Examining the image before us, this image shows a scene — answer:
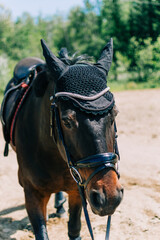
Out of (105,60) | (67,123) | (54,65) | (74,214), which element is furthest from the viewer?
(74,214)

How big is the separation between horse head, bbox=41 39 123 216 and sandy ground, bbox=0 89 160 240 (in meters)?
1.81

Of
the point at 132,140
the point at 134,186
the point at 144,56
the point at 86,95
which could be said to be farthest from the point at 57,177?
the point at 144,56

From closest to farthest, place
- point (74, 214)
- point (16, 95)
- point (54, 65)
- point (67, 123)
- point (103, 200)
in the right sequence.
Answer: point (103, 200) → point (67, 123) → point (54, 65) → point (74, 214) → point (16, 95)

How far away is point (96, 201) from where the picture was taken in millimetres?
1732

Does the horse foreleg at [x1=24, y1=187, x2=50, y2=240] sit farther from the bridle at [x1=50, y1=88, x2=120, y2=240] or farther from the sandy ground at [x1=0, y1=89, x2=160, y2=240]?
the sandy ground at [x1=0, y1=89, x2=160, y2=240]

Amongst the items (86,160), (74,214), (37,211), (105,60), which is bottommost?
(74,214)

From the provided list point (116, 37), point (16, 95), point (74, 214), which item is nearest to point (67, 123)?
point (74, 214)

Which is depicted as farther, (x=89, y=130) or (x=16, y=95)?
(x=16, y=95)

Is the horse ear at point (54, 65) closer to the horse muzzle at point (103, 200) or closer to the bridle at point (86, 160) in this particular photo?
the bridle at point (86, 160)

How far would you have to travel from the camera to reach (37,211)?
101 inches

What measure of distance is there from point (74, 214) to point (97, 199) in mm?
1440

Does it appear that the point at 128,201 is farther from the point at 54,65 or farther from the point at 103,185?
the point at 54,65

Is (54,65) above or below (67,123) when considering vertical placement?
above

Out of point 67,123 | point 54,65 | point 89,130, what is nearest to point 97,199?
point 89,130
